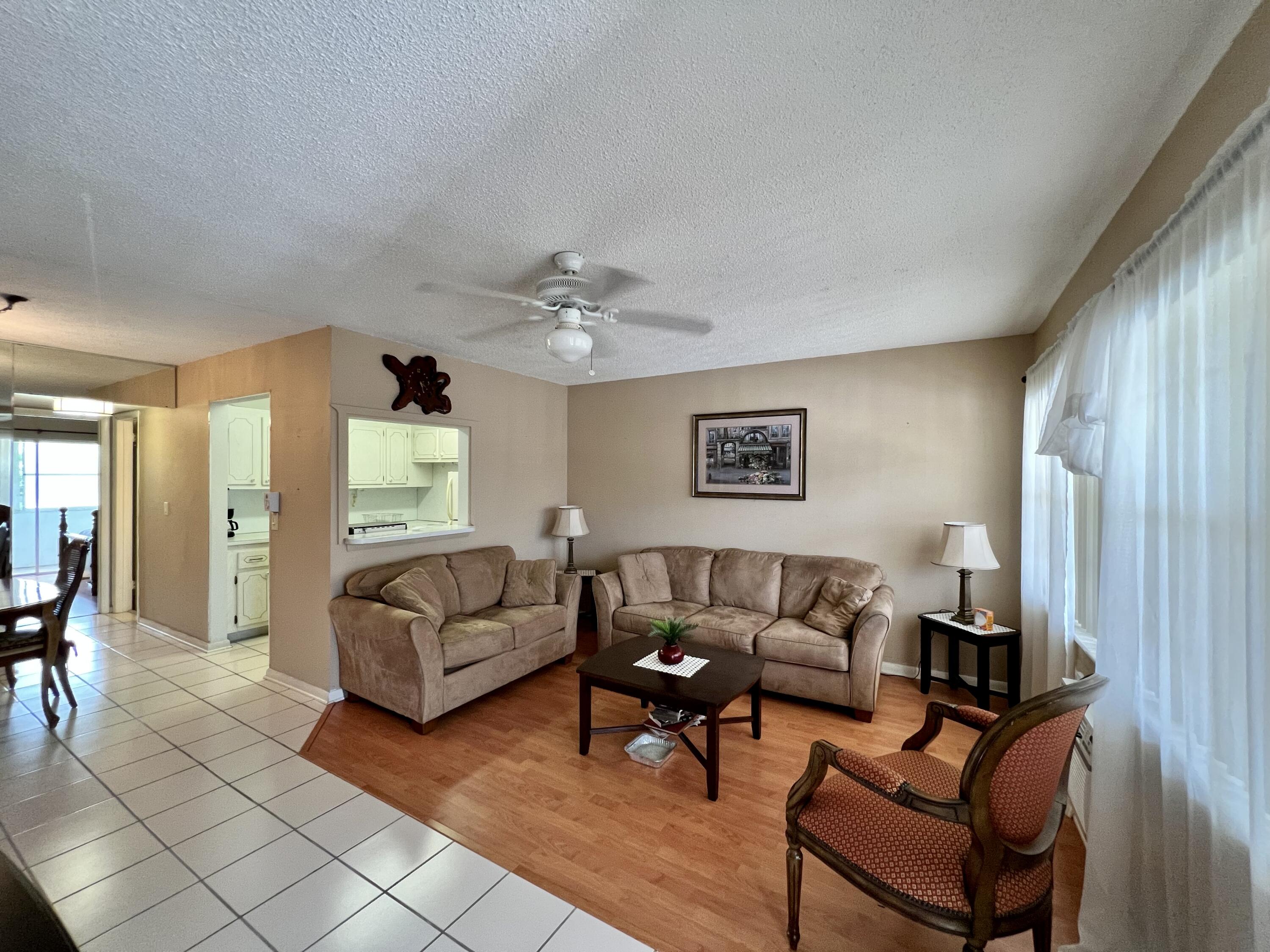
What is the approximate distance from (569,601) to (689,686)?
1734mm

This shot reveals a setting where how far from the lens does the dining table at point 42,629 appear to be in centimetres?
291

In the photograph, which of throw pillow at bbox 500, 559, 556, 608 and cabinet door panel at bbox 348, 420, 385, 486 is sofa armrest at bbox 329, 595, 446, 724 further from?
cabinet door panel at bbox 348, 420, 385, 486

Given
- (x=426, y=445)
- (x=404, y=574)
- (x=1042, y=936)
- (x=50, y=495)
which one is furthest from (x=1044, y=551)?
(x=50, y=495)

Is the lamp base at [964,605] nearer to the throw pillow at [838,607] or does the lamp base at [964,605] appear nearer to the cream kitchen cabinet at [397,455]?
the throw pillow at [838,607]

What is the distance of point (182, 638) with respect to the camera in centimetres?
448

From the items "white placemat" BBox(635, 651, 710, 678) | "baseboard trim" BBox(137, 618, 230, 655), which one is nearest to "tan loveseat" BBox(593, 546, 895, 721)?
"white placemat" BBox(635, 651, 710, 678)

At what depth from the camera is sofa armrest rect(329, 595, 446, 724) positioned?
288cm

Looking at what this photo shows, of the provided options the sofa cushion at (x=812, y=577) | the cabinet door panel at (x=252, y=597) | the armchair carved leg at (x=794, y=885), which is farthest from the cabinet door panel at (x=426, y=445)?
the armchair carved leg at (x=794, y=885)

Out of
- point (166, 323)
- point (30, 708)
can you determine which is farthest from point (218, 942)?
point (166, 323)

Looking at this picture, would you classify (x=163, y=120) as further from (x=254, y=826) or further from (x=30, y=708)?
(x=30, y=708)

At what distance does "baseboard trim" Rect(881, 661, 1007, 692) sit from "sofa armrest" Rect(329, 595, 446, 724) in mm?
3135

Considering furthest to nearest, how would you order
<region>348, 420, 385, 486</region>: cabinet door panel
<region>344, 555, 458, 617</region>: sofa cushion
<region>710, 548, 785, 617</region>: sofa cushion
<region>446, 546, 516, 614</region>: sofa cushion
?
<region>348, 420, 385, 486</region>: cabinet door panel → <region>710, 548, 785, 617</region>: sofa cushion → <region>446, 546, 516, 614</region>: sofa cushion → <region>344, 555, 458, 617</region>: sofa cushion

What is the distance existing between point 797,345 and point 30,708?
5.78m

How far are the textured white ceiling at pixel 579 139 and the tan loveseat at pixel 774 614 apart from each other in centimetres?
211
